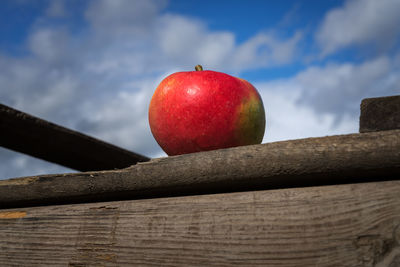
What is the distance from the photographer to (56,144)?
173 cm

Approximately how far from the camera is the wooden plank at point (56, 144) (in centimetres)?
154

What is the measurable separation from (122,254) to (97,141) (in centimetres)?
103

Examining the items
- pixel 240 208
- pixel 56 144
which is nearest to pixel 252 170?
pixel 240 208

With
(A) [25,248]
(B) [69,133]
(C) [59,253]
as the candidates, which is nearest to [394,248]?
(C) [59,253]

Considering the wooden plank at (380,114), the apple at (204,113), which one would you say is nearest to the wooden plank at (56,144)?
the apple at (204,113)

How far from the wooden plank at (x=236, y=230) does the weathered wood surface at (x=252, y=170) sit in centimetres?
2

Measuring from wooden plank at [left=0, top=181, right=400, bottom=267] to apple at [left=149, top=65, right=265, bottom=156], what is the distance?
26cm

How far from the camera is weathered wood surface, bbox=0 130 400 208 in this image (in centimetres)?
58

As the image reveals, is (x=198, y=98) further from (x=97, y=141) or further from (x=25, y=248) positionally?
(x=97, y=141)

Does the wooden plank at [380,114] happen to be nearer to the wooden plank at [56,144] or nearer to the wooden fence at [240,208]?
the wooden fence at [240,208]

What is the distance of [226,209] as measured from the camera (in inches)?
25.7

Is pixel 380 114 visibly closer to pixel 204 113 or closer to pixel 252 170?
pixel 252 170

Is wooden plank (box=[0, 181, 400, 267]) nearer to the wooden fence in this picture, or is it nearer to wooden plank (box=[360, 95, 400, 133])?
the wooden fence

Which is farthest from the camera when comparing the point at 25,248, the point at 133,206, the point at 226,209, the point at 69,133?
the point at 69,133
